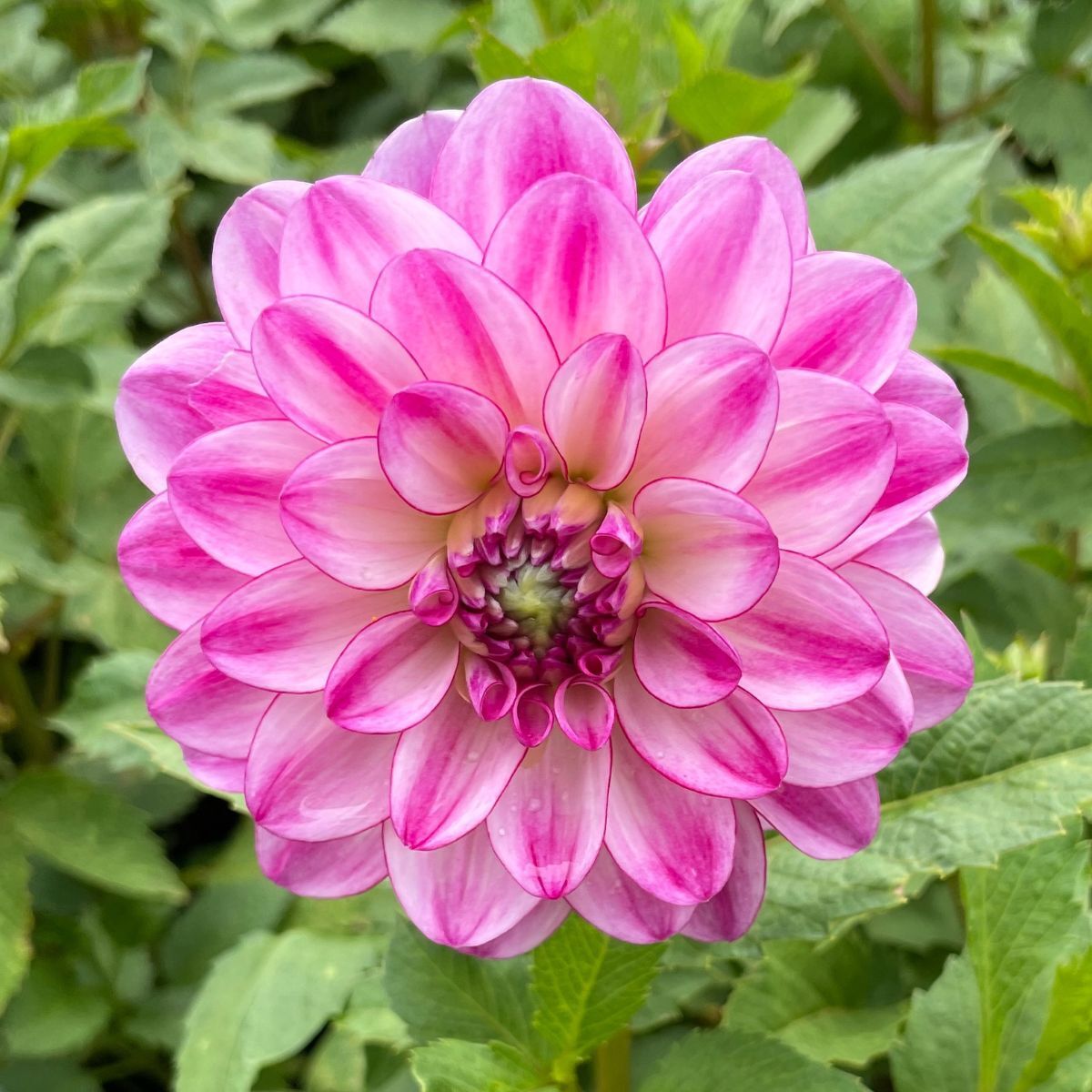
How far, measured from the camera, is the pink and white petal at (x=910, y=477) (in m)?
0.73

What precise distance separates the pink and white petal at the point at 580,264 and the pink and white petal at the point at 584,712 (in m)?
0.21

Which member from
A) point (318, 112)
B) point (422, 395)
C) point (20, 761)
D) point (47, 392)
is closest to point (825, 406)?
point (422, 395)

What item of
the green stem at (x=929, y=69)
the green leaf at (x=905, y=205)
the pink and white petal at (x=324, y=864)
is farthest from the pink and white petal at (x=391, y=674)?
the green stem at (x=929, y=69)

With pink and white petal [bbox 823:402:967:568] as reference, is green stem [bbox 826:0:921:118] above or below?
below

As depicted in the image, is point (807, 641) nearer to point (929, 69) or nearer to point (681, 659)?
point (681, 659)

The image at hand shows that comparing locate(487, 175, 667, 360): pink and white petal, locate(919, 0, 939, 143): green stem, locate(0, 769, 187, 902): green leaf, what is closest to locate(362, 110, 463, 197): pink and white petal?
locate(487, 175, 667, 360): pink and white petal

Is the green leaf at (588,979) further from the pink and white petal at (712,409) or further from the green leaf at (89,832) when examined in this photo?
the green leaf at (89,832)

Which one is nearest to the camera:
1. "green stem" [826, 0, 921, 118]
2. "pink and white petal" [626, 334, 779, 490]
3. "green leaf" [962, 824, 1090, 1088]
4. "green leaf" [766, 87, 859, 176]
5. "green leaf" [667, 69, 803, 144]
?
"pink and white petal" [626, 334, 779, 490]

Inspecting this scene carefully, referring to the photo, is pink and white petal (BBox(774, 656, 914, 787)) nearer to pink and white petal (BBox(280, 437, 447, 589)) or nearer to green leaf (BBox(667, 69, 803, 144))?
pink and white petal (BBox(280, 437, 447, 589))

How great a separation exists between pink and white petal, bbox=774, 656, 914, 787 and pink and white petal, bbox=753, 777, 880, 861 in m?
0.03

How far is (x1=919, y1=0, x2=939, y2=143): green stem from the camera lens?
5.08ft

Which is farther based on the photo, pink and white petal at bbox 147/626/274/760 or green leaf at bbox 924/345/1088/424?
green leaf at bbox 924/345/1088/424

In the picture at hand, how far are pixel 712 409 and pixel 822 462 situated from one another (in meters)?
0.07

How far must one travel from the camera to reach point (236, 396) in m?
0.78
